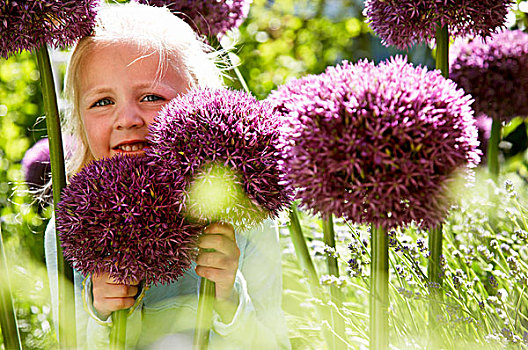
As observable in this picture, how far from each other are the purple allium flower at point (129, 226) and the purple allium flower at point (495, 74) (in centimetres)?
98

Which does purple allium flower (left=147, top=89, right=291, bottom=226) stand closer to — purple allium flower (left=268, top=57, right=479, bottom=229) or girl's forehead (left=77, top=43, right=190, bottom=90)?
purple allium flower (left=268, top=57, right=479, bottom=229)

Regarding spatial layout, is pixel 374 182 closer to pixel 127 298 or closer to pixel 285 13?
pixel 127 298

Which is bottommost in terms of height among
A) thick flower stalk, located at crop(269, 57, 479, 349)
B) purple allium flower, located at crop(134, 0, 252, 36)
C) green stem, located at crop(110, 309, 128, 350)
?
green stem, located at crop(110, 309, 128, 350)

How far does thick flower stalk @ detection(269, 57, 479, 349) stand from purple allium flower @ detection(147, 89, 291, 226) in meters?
0.07

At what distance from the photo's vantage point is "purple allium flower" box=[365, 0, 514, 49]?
0.80m

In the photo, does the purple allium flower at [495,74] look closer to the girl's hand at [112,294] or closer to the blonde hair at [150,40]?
the blonde hair at [150,40]

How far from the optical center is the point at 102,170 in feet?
2.44

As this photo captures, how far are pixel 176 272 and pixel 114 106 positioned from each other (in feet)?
1.31

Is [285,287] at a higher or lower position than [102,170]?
lower

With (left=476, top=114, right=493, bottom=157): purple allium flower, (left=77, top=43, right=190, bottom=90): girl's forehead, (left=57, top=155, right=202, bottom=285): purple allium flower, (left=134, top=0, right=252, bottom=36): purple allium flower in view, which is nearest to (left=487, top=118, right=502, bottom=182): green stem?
(left=476, top=114, right=493, bottom=157): purple allium flower

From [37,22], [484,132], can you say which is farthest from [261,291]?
[484,132]

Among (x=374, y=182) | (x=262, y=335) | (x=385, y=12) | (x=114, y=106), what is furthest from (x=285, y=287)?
(x=374, y=182)

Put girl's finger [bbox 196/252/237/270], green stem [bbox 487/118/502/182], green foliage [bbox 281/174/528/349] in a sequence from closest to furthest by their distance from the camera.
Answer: girl's finger [bbox 196/252/237/270]
green foliage [bbox 281/174/528/349]
green stem [bbox 487/118/502/182]

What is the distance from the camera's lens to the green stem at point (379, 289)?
0.63 meters
